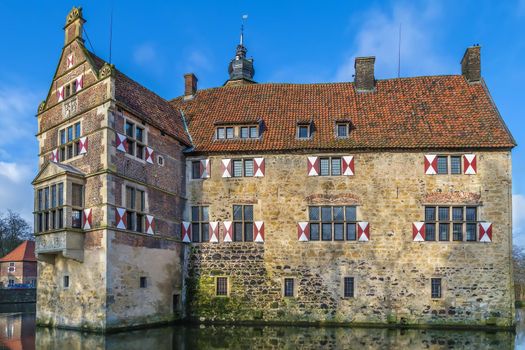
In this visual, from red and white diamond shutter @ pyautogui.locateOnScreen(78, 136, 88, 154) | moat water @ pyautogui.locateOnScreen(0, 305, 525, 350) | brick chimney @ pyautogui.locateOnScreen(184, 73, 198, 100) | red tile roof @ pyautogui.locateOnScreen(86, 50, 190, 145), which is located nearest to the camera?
moat water @ pyautogui.locateOnScreen(0, 305, 525, 350)

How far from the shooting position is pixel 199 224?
21047 mm

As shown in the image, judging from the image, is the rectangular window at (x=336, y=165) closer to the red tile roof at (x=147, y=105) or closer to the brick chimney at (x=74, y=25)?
the red tile roof at (x=147, y=105)

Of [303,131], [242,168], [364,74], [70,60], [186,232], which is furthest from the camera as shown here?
[364,74]

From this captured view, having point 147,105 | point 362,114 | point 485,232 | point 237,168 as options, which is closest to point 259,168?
point 237,168

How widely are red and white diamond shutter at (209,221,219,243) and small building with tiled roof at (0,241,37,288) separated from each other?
36641 millimetres

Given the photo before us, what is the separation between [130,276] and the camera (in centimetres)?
1739

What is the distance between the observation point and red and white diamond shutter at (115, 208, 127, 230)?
55.9 feet

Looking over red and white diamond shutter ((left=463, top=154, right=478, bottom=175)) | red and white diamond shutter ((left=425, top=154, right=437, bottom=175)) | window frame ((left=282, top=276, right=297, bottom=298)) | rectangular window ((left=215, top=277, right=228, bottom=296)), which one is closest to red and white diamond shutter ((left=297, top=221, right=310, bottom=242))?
window frame ((left=282, top=276, right=297, bottom=298))

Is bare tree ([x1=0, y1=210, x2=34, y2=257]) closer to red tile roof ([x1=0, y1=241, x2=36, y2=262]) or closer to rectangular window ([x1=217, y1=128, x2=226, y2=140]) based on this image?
red tile roof ([x1=0, y1=241, x2=36, y2=262])

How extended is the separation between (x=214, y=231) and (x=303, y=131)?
5.73 m

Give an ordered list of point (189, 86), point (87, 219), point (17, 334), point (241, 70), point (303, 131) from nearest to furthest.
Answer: point (17, 334) → point (87, 219) → point (303, 131) → point (189, 86) → point (241, 70)

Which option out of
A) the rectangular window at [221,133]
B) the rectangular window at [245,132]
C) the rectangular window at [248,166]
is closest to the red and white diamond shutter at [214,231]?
the rectangular window at [248,166]

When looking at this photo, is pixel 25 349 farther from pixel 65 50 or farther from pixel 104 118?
pixel 65 50

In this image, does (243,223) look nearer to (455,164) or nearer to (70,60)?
(455,164)
